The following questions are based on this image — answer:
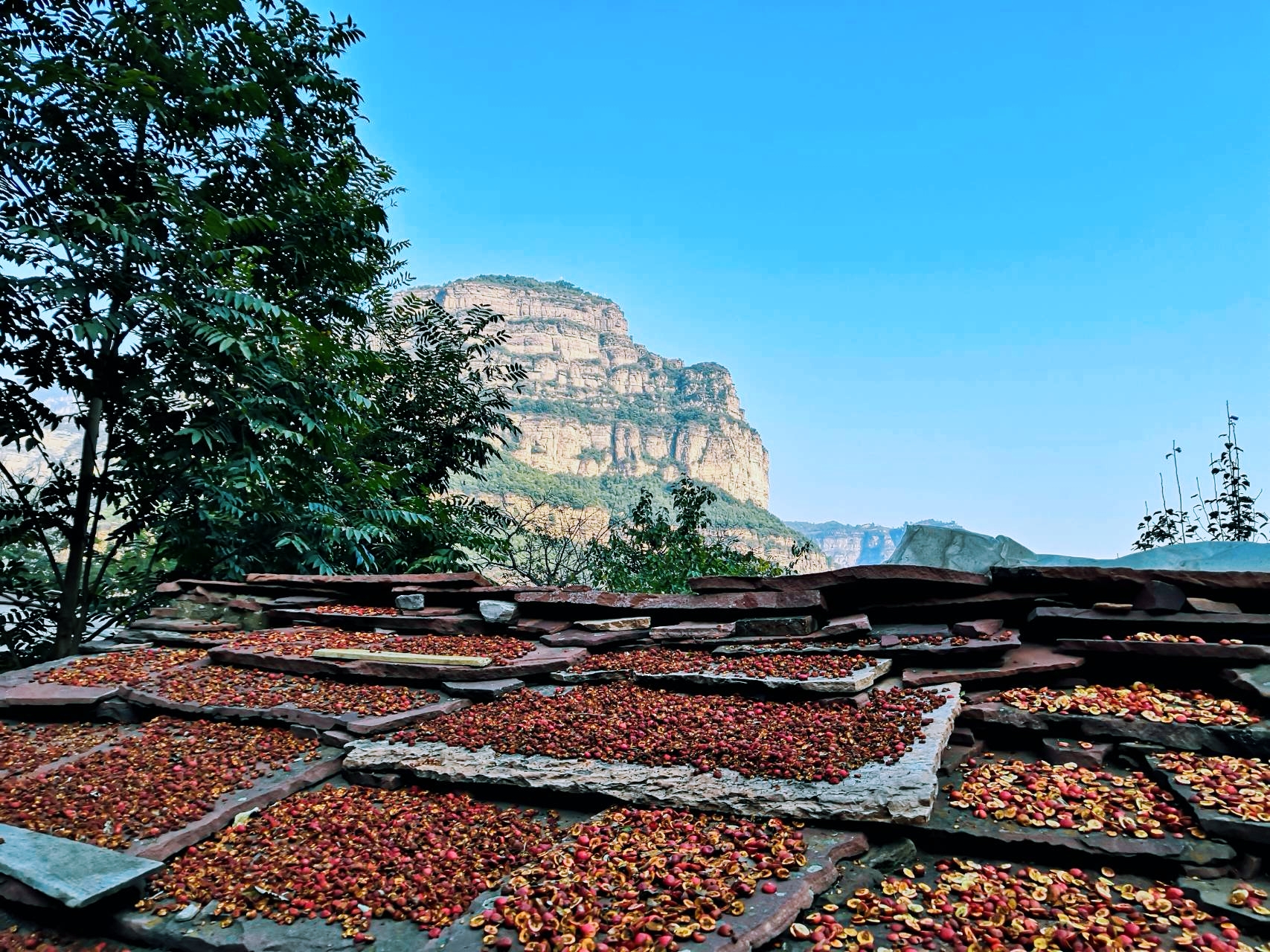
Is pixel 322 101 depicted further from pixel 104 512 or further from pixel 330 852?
pixel 330 852

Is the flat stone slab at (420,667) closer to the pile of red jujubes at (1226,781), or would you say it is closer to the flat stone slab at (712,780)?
the flat stone slab at (712,780)

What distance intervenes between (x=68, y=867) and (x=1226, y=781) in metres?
3.98

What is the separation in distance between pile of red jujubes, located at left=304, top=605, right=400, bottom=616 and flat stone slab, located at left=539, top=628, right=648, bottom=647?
1.50m

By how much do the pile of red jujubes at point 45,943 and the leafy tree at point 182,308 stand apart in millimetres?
3989

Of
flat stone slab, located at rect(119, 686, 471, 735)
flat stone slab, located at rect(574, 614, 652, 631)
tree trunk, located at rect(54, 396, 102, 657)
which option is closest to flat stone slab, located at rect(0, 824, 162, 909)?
flat stone slab, located at rect(119, 686, 471, 735)

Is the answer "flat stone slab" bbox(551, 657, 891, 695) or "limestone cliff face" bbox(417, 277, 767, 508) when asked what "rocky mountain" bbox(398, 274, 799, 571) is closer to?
"limestone cliff face" bbox(417, 277, 767, 508)

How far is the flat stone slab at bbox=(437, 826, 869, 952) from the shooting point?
1817mm

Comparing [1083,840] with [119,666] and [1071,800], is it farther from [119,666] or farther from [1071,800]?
[119,666]

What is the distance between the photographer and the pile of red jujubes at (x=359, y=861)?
2205mm

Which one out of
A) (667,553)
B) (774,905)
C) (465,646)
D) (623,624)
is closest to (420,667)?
(465,646)

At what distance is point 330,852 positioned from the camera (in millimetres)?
2510

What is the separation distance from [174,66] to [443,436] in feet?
15.3

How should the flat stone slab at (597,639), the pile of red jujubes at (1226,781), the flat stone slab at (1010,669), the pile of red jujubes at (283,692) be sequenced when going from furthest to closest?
the flat stone slab at (597,639), the pile of red jujubes at (283,692), the flat stone slab at (1010,669), the pile of red jujubes at (1226,781)

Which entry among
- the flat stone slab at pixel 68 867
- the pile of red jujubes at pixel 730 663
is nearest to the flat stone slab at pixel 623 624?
the pile of red jujubes at pixel 730 663
